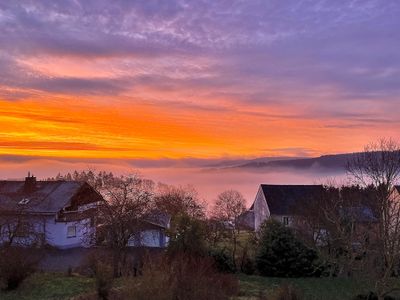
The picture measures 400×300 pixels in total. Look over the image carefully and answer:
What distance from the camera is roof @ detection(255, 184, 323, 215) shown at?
5000 cm

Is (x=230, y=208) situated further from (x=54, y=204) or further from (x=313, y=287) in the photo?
(x=313, y=287)

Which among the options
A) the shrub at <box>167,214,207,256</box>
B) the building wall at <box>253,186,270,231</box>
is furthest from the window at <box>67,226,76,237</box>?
the building wall at <box>253,186,270,231</box>

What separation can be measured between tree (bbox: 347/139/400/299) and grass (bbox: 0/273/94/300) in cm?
1091

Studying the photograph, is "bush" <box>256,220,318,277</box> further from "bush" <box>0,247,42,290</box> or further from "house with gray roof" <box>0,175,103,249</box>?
"bush" <box>0,247,42,290</box>

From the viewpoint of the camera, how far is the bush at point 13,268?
18.9 m

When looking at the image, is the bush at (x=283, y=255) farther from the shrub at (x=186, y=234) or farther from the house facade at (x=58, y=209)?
the house facade at (x=58, y=209)

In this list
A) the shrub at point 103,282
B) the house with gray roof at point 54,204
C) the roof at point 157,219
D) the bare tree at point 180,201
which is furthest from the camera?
the bare tree at point 180,201

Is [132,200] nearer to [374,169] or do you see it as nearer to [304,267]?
[304,267]

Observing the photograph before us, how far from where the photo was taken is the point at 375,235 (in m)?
20.8

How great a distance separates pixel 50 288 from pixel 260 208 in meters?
37.8

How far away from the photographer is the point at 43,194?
41.5 meters

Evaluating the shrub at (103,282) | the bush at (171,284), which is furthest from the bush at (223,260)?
the bush at (171,284)

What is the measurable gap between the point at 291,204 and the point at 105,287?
3582 cm

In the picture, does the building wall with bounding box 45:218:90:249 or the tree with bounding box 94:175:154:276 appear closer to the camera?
the tree with bounding box 94:175:154:276
